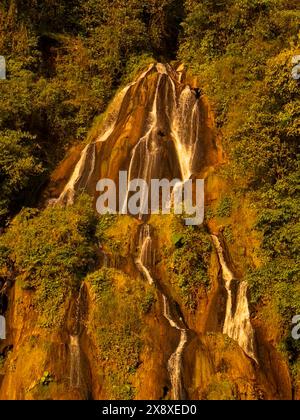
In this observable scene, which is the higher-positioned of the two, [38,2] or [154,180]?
[38,2]

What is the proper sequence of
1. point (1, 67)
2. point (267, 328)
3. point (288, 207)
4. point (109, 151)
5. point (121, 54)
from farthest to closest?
point (121, 54) < point (1, 67) < point (109, 151) < point (288, 207) < point (267, 328)

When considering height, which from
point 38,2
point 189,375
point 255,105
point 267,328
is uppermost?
point 38,2

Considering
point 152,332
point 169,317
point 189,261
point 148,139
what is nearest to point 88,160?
point 148,139

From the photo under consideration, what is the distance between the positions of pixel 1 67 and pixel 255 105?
33.1 ft

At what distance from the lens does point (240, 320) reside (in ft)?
43.2

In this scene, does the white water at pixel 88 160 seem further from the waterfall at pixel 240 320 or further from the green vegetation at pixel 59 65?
the waterfall at pixel 240 320

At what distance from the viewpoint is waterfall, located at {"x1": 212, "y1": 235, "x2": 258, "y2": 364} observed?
12.8 metres

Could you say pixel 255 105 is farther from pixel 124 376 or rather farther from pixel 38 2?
pixel 38 2

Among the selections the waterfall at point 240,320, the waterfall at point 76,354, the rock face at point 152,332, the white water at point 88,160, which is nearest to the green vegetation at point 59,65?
the white water at point 88,160

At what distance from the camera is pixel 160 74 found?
2014cm

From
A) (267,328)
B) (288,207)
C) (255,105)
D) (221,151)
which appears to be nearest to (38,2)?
(221,151)

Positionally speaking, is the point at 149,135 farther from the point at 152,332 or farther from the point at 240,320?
the point at 152,332

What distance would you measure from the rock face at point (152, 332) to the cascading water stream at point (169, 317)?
0.02 metres

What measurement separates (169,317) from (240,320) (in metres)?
1.80
